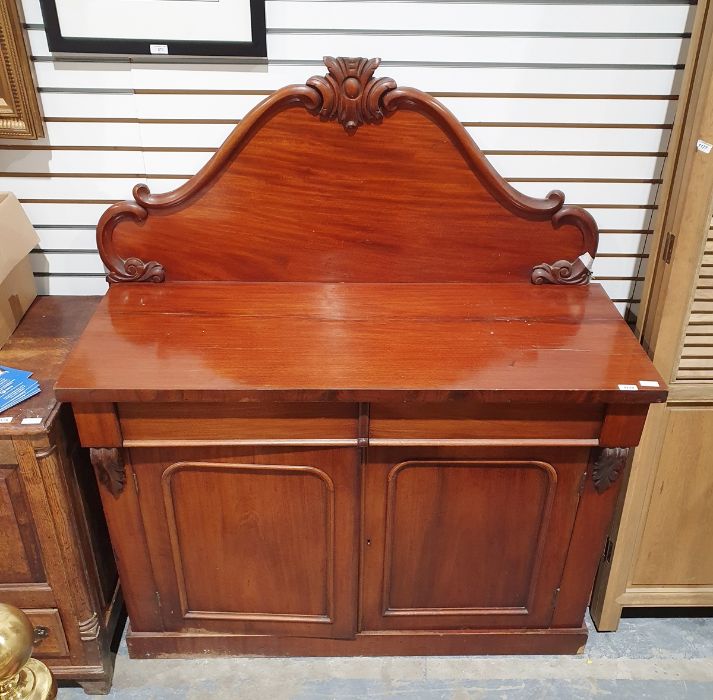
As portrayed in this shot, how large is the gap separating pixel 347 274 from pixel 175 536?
0.90 meters

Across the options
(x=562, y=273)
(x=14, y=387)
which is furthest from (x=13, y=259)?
(x=562, y=273)

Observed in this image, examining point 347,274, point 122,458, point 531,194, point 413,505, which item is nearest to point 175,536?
point 122,458

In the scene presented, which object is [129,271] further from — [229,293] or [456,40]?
[456,40]

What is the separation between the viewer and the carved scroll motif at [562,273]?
2.15 metres

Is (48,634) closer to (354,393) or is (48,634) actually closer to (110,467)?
(110,467)

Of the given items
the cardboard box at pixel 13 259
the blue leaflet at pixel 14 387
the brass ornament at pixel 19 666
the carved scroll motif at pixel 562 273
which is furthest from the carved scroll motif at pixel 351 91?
the brass ornament at pixel 19 666

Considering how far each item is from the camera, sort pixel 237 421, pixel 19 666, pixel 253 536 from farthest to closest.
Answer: pixel 253 536 < pixel 237 421 < pixel 19 666

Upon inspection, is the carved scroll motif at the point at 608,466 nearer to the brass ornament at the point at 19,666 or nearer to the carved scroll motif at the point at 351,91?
the carved scroll motif at the point at 351,91

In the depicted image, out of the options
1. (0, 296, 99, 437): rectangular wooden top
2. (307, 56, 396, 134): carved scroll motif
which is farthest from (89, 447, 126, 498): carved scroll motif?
(307, 56, 396, 134): carved scroll motif

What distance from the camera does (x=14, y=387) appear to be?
186cm

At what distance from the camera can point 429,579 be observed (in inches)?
83.3

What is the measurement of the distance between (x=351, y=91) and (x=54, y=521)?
1.38 metres

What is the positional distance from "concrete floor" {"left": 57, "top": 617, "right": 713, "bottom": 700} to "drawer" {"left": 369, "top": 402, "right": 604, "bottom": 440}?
2.92 feet

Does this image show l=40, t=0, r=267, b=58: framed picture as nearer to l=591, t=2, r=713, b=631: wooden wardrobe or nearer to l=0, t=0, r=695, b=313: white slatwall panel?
l=0, t=0, r=695, b=313: white slatwall panel
